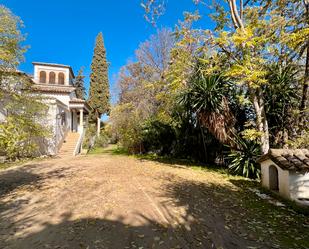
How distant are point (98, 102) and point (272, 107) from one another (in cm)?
2362

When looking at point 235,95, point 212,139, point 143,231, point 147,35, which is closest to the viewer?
point 143,231

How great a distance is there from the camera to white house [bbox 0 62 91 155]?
16.3 meters

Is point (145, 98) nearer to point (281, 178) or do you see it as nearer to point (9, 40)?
point (9, 40)

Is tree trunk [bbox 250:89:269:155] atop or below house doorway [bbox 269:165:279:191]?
atop

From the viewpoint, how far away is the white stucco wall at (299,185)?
6.57 metres

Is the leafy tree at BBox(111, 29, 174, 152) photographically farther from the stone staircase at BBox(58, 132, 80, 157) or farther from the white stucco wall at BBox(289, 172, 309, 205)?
the white stucco wall at BBox(289, 172, 309, 205)

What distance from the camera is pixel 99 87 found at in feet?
99.1

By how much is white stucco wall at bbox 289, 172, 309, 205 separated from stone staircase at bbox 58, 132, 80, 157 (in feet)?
50.8

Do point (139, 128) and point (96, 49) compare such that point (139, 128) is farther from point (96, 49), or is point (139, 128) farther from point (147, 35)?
point (96, 49)

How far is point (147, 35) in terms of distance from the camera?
2394 centimetres

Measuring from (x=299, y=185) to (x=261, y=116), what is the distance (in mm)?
4139

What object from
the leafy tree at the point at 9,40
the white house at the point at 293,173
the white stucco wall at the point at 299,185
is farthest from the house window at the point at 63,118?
the white stucco wall at the point at 299,185

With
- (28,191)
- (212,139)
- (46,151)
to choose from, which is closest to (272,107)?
(212,139)

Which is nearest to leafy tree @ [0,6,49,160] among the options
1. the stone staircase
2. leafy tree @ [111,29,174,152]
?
leafy tree @ [111,29,174,152]
